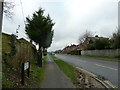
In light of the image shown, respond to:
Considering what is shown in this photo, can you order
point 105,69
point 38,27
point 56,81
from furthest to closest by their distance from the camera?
point 38,27 → point 105,69 → point 56,81

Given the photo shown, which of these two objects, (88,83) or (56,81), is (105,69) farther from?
(56,81)

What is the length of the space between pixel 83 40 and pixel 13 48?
1809 inches

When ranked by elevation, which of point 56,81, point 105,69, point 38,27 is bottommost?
point 105,69

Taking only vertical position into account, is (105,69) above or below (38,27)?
below

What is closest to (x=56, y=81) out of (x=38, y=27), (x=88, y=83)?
(x=88, y=83)

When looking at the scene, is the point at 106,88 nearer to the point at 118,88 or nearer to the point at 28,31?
the point at 118,88

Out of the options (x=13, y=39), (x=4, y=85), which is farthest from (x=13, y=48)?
(x=4, y=85)

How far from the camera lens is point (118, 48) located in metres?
23.5

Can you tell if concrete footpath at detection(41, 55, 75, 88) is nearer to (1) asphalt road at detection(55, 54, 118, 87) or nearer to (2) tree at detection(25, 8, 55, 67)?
(1) asphalt road at detection(55, 54, 118, 87)

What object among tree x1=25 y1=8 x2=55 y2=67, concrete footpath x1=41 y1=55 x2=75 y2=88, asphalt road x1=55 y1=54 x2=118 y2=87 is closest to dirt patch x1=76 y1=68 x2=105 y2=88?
concrete footpath x1=41 y1=55 x2=75 y2=88

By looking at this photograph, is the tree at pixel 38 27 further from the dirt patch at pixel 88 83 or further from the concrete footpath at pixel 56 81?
the dirt patch at pixel 88 83

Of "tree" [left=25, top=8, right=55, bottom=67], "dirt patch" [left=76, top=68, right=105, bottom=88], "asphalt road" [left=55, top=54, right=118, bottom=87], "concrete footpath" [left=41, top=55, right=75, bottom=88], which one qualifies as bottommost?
"asphalt road" [left=55, top=54, right=118, bottom=87]

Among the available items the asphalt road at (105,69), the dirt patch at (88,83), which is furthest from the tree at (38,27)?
the dirt patch at (88,83)

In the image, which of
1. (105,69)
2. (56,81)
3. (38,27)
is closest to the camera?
(56,81)
